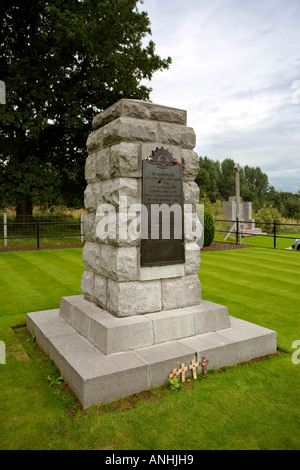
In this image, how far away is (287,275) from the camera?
785 centimetres

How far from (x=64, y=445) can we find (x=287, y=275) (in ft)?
22.0

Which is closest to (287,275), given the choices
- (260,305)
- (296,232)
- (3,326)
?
(260,305)

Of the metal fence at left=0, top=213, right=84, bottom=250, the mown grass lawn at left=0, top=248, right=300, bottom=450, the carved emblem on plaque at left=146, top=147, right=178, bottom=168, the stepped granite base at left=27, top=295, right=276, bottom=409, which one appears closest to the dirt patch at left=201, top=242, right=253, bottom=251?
the metal fence at left=0, top=213, right=84, bottom=250

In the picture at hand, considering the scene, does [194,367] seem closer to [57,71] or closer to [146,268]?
[146,268]

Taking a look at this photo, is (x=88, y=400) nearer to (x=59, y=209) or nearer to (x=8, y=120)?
(x=8, y=120)

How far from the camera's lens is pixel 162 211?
3.84 metres

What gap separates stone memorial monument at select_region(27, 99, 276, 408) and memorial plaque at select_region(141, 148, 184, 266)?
0.5 inches

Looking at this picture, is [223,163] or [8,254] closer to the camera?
[8,254]

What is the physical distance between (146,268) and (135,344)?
0.83 m

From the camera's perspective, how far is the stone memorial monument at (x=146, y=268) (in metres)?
3.41

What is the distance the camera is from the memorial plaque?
147 inches

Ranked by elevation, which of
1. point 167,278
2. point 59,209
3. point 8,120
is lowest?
point 167,278

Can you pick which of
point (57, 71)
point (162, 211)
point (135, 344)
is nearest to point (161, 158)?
point (162, 211)

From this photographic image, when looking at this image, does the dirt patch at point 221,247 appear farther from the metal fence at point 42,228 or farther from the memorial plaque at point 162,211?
the memorial plaque at point 162,211
